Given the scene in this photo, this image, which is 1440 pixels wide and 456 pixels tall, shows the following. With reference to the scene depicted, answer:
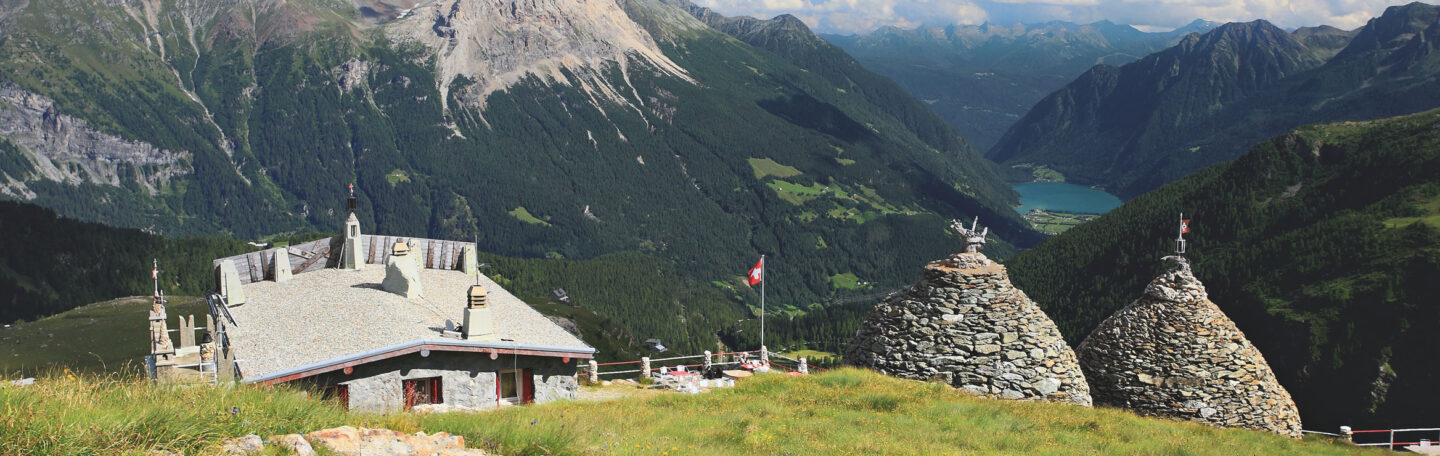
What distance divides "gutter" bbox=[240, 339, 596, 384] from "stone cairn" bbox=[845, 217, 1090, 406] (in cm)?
1253

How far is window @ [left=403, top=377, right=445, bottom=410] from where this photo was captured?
3388 cm

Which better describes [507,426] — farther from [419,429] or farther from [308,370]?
[308,370]

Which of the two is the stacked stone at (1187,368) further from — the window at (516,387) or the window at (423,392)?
the window at (423,392)

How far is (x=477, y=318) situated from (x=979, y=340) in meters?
18.3

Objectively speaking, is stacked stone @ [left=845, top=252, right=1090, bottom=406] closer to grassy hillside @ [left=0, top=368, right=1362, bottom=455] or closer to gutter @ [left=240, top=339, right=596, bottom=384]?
grassy hillside @ [left=0, top=368, right=1362, bottom=455]

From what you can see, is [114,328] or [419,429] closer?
[419,429]

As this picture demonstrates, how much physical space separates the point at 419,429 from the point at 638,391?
2312 centimetres

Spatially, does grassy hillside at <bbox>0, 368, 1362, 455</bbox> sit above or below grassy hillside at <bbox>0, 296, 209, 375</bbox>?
above

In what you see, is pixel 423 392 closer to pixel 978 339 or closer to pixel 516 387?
pixel 516 387

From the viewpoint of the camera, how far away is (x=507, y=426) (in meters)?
19.0

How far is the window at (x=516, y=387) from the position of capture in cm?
3603

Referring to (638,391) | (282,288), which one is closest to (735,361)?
(638,391)

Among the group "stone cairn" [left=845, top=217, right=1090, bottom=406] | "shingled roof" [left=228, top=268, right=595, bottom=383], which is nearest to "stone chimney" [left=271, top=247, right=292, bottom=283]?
"shingled roof" [left=228, top=268, right=595, bottom=383]

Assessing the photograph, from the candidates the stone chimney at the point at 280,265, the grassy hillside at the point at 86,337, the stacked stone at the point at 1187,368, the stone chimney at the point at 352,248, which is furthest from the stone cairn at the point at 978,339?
the grassy hillside at the point at 86,337
